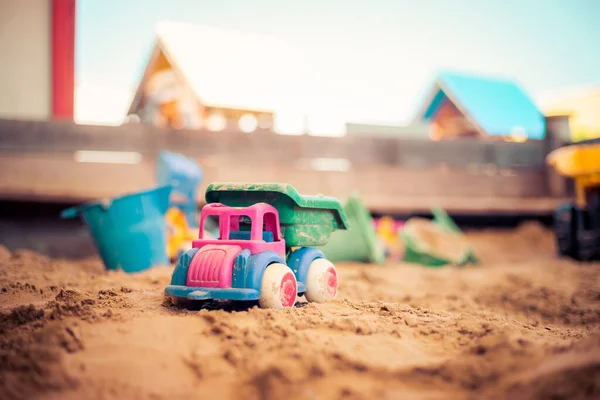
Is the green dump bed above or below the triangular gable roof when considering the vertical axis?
below

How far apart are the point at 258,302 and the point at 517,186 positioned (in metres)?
4.97

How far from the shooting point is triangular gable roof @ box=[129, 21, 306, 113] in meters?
7.41

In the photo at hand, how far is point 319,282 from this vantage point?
6.63 feet

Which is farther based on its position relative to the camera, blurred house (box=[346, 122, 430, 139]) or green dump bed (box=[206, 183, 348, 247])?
blurred house (box=[346, 122, 430, 139])

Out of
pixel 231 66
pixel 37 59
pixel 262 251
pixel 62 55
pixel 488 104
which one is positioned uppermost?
pixel 231 66

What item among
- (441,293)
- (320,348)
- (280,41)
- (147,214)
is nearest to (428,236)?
(441,293)

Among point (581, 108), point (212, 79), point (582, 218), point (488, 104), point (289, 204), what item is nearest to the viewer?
point (289, 204)

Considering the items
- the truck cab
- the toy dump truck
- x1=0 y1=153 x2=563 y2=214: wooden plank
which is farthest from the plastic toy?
the truck cab

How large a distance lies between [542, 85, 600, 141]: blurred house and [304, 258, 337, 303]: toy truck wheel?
13.0 meters

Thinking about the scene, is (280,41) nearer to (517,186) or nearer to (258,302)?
(517,186)

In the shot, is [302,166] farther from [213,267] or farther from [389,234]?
[213,267]

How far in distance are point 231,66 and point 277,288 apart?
6.79m

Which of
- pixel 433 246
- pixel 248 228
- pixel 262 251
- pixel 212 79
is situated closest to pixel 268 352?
pixel 262 251

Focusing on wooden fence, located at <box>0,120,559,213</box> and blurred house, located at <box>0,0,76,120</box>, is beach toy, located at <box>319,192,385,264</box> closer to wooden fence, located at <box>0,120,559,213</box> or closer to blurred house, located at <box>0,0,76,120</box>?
wooden fence, located at <box>0,120,559,213</box>
